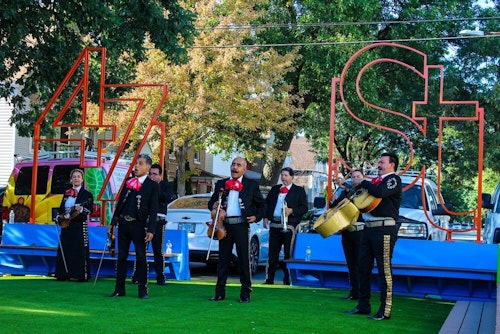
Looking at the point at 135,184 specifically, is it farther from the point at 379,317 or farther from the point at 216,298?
the point at 379,317

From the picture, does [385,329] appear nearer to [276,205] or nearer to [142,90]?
[276,205]

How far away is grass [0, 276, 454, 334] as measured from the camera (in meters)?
9.41

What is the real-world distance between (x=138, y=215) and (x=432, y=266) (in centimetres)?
441

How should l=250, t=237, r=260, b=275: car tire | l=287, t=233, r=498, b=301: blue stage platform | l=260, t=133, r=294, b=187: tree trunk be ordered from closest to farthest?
l=287, t=233, r=498, b=301: blue stage platform < l=250, t=237, r=260, b=275: car tire < l=260, t=133, r=294, b=187: tree trunk

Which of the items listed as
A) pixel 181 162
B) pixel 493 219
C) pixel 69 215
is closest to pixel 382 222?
pixel 69 215

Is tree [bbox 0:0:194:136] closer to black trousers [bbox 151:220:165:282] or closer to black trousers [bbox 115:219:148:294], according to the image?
black trousers [bbox 151:220:165:282]

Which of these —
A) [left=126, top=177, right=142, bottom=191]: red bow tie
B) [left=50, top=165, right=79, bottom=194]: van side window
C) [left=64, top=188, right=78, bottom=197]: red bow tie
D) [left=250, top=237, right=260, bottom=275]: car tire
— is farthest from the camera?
[left=50, top=165, right=79, bottom=194]: van side window

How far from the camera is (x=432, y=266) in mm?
13422

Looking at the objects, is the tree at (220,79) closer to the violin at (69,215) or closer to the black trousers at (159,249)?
the violin at (69,215)

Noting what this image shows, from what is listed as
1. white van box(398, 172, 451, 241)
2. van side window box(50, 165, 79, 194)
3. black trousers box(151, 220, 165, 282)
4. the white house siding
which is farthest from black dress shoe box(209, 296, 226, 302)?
the white house siding

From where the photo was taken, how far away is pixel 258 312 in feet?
35.8

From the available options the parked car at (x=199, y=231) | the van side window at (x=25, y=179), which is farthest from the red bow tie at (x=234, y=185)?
the van side window at (x=25, y=179)

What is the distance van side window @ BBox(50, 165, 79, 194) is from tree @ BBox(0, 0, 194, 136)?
2.37 metres

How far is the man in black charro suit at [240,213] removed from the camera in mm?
11875
